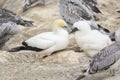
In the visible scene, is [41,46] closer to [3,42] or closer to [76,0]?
[3,42]

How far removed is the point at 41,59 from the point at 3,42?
2.05m

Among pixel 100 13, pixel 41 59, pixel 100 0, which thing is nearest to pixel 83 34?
pixel 41 59

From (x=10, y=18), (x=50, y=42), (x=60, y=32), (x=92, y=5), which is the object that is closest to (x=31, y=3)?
(x=92, y=5)

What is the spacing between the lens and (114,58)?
863 centimetres

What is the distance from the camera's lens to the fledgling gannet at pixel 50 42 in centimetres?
1095

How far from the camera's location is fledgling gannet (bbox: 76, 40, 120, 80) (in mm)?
8458

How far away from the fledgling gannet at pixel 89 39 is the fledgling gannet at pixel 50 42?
1.08ft

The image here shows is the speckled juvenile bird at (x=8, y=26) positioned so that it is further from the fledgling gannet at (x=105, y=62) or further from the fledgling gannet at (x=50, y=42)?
the fledgling gannet at (x=105, y=62)

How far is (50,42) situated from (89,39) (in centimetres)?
90

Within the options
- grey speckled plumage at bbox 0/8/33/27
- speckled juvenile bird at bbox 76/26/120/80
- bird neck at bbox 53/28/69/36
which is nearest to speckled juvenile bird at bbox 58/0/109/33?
grey speckled plumage at bbox 0/8/33/27

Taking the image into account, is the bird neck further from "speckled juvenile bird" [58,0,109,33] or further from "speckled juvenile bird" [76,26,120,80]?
"speckled juvenile bird" [76,26,120,80]

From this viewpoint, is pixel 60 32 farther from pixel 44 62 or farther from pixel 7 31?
pixel 7 31

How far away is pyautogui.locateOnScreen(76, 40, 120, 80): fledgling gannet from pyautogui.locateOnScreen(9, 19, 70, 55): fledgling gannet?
7.37 ft

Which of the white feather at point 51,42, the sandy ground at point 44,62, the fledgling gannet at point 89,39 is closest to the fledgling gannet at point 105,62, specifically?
the sandy ground at point 44,62
